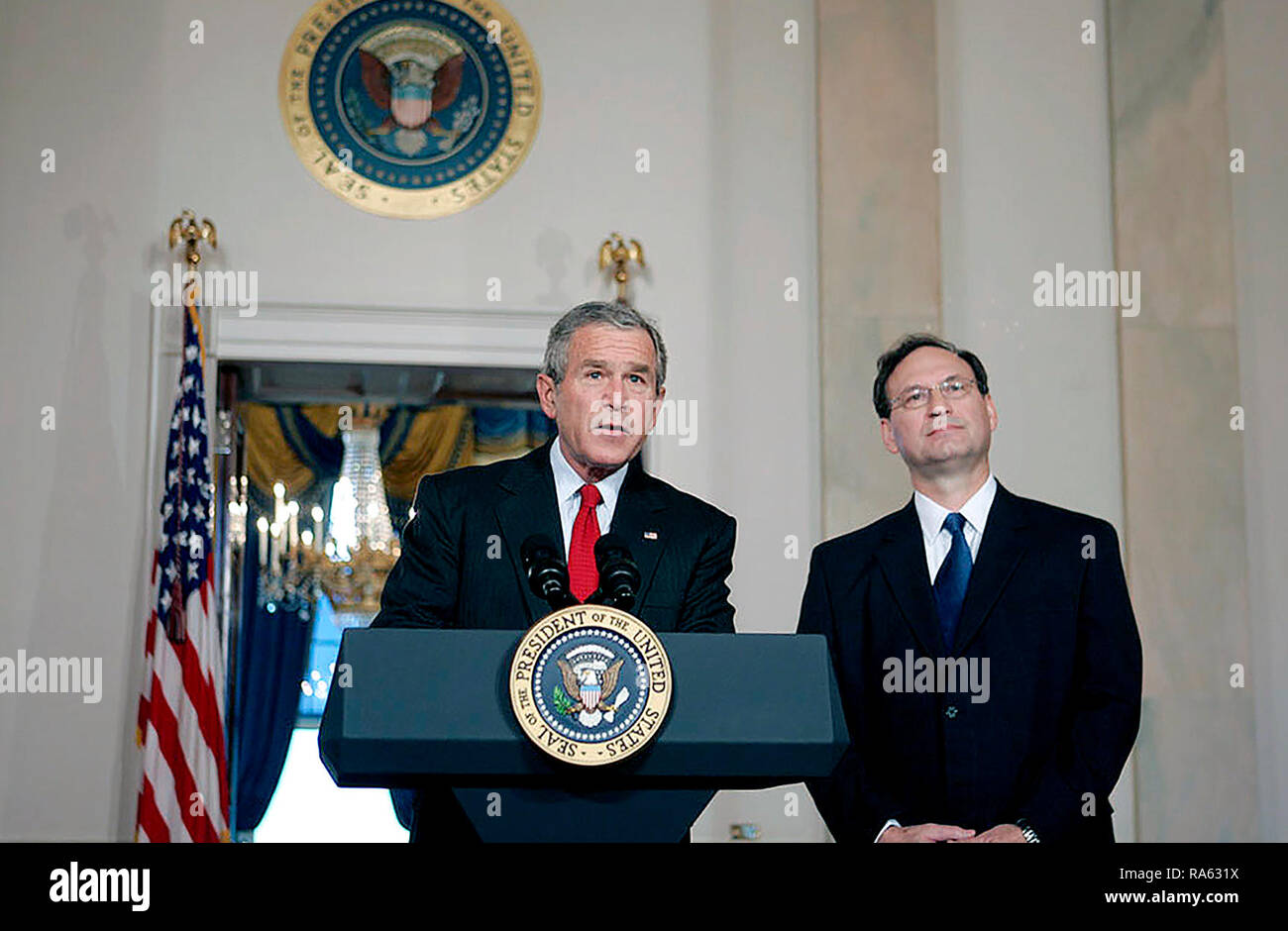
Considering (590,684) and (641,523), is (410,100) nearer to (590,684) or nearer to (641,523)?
(641,523)

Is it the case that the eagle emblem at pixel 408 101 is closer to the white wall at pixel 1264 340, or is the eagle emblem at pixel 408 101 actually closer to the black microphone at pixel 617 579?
the white wall at pixel 1264 340

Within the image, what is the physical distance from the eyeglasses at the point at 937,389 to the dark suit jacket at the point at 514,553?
77 cm

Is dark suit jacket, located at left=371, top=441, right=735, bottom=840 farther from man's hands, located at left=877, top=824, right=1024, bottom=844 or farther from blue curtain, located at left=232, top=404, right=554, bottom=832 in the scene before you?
blue curtain, located at left=232, top=404, right=554, bottom=832

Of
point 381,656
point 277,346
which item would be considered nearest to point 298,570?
point 277,346

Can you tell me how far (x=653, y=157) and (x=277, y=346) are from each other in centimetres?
162

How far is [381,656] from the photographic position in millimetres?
1885

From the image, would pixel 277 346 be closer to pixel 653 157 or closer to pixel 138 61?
pixel 138 61

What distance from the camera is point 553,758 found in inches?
72.0

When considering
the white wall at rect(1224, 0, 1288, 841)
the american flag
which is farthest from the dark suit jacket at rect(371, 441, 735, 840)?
the white wall at rect(1224, 0, 1288, 841)

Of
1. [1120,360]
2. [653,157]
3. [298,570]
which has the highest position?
[653,157]

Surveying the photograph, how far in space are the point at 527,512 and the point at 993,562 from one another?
3.39 ft

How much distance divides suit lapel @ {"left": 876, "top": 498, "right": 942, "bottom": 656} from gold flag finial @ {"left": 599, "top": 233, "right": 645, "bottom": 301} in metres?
2.76

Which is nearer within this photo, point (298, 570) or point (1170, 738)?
point (1170, 738)

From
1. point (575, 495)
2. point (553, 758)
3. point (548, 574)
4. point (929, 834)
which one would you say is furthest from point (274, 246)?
point (553, 758)
